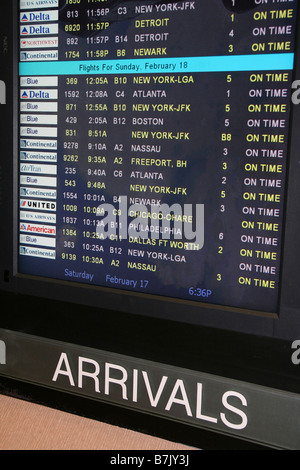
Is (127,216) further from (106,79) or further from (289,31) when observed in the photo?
(289,31)

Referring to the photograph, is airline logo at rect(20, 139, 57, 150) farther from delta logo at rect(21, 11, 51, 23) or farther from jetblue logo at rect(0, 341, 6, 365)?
jetblue logo at rect(0, 341, 6, 365)

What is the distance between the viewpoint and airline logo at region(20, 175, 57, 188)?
101cm

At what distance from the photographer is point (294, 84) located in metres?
0.82

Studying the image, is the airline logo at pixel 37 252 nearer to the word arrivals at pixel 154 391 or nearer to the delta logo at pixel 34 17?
the word arrivals at pixel 154 391

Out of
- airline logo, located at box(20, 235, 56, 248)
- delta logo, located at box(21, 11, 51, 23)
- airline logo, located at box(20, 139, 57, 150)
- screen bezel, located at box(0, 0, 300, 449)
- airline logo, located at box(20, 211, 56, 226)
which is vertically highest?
delta logo, located at box(21, 11, 51, 23)

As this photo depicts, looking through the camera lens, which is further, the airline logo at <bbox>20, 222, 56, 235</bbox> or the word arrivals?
the airline logo at <bbox>20, 222, 56, 235</bbox>

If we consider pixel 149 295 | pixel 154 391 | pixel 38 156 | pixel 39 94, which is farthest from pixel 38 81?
pixel 154 391

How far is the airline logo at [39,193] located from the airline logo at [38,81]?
0.19 metres

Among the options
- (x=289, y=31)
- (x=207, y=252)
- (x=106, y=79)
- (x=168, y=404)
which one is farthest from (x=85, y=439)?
(x=289, y=31)

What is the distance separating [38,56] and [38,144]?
0.16 metres

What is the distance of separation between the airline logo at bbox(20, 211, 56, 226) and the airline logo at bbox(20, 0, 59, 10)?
0.37m

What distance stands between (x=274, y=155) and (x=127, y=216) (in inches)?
10.7

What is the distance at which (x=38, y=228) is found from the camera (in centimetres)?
103

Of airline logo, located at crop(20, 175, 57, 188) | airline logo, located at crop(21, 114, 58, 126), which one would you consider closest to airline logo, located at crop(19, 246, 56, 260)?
airline logo, located at crop(20, 175, 57, 188)
